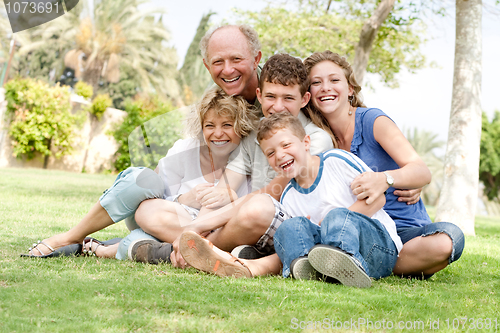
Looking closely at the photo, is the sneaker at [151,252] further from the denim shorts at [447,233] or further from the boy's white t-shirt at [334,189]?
the denim shorts at [447,233]

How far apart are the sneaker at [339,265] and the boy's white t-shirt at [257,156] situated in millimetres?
730

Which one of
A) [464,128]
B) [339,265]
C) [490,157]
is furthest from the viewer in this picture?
[490,157]

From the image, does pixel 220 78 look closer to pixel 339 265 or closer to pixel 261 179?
pixel 261 179

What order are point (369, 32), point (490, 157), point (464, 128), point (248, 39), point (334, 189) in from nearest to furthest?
1. point (334, 189)
2. point (248, 39)
3. point (464, 128)
4. point (369, 32)
5. point (490, 157)

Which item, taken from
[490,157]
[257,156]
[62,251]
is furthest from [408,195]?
[490,157]

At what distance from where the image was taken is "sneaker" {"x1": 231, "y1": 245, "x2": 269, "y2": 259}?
108 inches

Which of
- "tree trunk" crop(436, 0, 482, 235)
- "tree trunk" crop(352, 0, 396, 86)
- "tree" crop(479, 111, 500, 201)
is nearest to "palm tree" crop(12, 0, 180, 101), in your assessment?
"tree trunk" crop(352, 0, 396, 86)

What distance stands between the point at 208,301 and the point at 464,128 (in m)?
6.27

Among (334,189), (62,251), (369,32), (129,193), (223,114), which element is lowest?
(62,251)

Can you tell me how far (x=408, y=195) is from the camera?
2871mm

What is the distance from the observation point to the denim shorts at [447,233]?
262 centimetres

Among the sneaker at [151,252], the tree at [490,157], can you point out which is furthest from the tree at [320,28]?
the tree at [490,157]

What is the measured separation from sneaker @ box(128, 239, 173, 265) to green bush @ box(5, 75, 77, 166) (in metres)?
14.6

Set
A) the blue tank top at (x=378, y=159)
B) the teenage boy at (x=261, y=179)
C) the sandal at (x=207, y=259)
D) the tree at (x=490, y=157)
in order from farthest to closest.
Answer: the tree at (x=490, y=157) < the blue tank top at (x=378, y=159) < the teenage boy at (x=261, y=179) < the sandal at (x=207, y=259)
